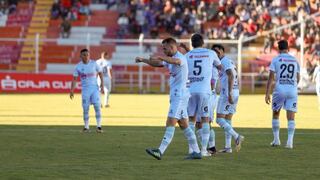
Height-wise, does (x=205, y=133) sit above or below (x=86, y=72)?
below

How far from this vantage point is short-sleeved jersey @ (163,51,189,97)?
16.7 m

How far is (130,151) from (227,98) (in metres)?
2.30

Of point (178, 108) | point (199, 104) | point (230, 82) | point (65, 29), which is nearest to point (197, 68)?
point (199, 104)

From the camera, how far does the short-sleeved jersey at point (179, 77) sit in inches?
657

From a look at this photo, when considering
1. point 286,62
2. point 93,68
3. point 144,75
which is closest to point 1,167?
point 286,62

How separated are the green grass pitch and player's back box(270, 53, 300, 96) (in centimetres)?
131

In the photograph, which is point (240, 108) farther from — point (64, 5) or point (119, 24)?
point (64, 5)

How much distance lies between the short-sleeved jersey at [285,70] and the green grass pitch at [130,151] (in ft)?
4.63

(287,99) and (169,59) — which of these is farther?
(287,99)

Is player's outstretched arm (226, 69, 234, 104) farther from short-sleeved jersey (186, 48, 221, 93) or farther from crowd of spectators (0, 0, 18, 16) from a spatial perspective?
crowd of spectators (0, 0, 18, 16)

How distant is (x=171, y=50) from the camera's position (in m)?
16.6

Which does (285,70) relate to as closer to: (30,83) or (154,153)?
(154,153)

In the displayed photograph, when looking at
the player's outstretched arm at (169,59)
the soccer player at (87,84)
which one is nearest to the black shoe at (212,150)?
the player's outstretched arm at (169,59)

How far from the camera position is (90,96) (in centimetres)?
2459
